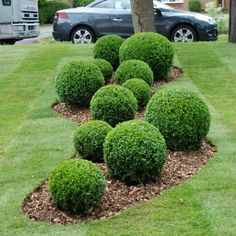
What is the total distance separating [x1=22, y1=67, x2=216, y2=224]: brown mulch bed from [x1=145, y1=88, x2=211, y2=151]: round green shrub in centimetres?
15

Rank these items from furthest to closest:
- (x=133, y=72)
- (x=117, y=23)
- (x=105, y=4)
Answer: (x=105, y=4), (x=117, y=23), (x=133, y=72)

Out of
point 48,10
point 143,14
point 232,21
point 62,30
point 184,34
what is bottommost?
point 48,10

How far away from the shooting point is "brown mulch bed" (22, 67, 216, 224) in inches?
193

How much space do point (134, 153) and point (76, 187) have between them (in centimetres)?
74

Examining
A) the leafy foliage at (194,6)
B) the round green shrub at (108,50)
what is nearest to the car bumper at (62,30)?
the round green shrub at (108,50)

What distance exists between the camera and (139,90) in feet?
26.8

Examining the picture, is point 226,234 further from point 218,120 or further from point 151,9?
point 151,9

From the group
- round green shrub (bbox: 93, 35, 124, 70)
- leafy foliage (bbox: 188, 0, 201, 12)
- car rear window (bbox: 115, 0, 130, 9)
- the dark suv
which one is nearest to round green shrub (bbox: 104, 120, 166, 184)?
round green shrub (bbox: 93, 35, 124, 70)

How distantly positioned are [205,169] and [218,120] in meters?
2.09

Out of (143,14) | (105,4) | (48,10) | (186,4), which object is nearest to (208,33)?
(105,4)

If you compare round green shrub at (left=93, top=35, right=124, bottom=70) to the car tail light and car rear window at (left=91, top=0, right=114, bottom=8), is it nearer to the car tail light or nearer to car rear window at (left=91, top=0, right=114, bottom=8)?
the car tail light

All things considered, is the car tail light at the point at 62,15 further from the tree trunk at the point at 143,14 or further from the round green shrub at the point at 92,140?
the round green shrub at the point at 92,140

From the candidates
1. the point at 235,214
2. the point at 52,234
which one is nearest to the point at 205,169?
the point at 235,214

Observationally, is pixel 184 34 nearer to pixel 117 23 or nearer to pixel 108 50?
pixel 117 23
